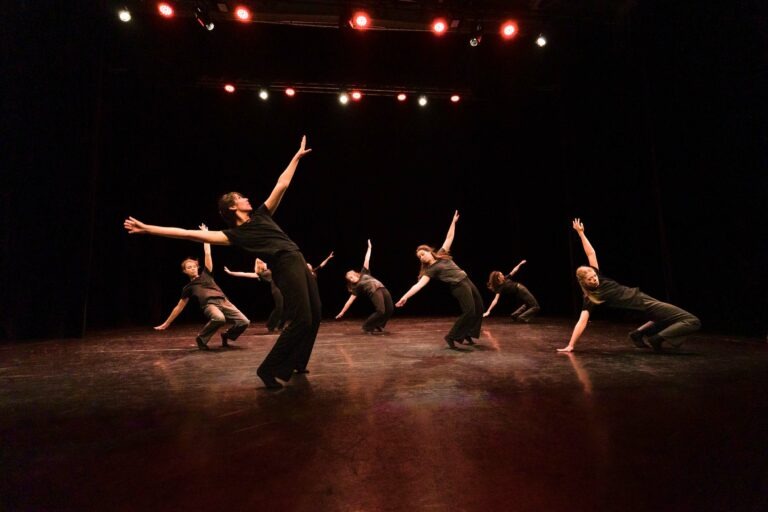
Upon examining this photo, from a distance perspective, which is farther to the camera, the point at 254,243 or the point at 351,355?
the point at 351,355

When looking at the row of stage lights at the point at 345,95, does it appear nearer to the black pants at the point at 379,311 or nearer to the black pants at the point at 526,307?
the black pants at the point at 379,311

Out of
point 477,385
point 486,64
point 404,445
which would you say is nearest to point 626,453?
point 404,445

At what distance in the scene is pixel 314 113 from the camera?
912cm

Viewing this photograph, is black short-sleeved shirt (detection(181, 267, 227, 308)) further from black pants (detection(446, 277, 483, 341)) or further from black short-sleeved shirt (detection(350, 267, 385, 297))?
black pants (detection(446, 277, 483, 341))

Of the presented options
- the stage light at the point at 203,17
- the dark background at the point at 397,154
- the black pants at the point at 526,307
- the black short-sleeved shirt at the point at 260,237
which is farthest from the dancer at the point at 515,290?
the stage light at the point at 203,17

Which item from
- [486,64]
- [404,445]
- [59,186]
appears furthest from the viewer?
[486,64]

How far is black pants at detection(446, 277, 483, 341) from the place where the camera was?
15.2 ft

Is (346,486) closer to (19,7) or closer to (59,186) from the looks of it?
(59,186)

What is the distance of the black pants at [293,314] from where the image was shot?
2.88 meters

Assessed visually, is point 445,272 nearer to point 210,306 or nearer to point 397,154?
point 210,306

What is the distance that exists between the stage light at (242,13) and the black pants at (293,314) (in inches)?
203

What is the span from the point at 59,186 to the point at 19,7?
2777 millimetres

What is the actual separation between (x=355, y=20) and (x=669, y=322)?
6490 millimetres

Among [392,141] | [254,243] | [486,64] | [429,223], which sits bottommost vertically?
→ [254,243]
